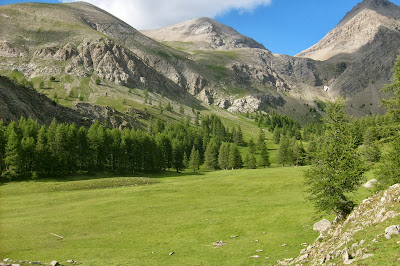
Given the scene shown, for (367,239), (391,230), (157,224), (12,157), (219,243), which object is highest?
(12,157)

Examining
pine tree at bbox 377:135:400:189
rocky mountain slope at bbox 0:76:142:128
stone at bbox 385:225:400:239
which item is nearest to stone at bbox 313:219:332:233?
pine tree at bbox 377:135:400:189

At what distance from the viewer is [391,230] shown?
49.4 ft

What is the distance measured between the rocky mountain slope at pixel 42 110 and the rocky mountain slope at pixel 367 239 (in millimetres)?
119786

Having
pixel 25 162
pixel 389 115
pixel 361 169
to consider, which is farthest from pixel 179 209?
pixel 25 162

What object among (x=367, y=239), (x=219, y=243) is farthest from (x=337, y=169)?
(x=219, y=243)

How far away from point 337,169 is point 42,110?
14662cm

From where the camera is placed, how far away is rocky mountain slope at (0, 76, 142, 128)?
386 ft

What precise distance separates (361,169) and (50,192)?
5817 centimetres

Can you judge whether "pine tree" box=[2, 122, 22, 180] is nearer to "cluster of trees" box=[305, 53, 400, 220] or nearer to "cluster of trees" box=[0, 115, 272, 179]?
"cluster of trees" box=[0, 115, 272, 179]

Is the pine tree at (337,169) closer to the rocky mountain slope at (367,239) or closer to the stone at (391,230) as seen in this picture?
the rocky mountain slope at (367,239)

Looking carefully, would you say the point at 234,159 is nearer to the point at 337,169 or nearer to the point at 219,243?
the point at 219,243

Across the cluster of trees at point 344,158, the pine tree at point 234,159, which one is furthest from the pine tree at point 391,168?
the pine tree at point 234,159

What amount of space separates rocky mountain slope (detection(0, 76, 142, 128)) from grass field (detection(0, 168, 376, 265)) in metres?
74.2

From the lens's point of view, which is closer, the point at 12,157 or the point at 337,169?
the point at 337,169
